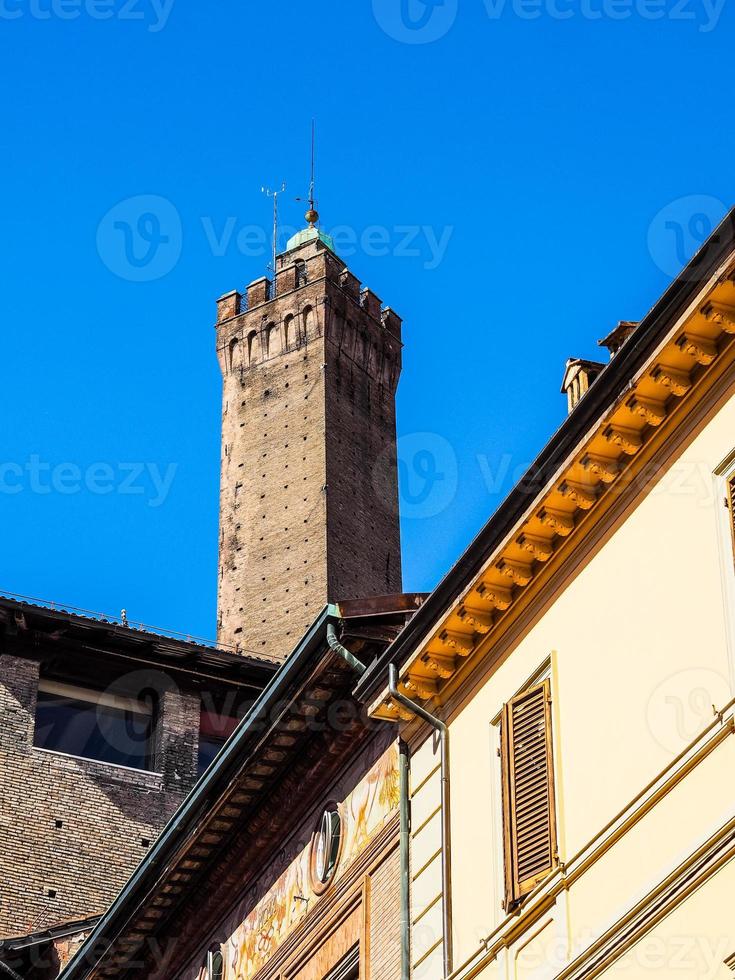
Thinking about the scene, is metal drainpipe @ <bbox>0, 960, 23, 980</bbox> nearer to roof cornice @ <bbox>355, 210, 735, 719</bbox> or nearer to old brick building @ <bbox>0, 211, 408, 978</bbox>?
old brick building @ <bbox>0, 211, 408, 978</bbox>

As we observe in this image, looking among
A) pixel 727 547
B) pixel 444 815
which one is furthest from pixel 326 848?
pixel 727 547

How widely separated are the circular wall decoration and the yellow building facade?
184 cm

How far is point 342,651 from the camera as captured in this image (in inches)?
580

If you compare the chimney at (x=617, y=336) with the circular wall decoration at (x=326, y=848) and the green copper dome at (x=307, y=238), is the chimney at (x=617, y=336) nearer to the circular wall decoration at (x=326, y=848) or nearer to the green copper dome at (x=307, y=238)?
the circular wall decoration at (x=326, y=848)

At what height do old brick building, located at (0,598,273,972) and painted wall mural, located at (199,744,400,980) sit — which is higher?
old brick building, located at (0,598,273,972)

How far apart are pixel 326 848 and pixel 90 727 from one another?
17.8 metres

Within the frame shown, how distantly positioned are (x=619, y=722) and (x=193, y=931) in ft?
26.9

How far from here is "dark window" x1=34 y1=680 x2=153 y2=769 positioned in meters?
32.5

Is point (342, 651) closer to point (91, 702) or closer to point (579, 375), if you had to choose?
point (579, 375)

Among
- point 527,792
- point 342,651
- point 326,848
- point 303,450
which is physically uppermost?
point 303,450

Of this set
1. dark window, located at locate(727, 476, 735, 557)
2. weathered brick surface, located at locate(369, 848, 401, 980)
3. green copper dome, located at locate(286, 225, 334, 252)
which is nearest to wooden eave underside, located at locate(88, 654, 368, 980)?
weathered brick surface, located at locate(369, 848, 401, 980)

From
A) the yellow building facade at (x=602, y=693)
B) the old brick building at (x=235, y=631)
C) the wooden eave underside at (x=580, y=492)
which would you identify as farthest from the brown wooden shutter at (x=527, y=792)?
the old brick building at (x=235, y=631)

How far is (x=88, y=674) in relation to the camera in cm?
3247

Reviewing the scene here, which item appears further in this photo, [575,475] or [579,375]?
[579,375]
